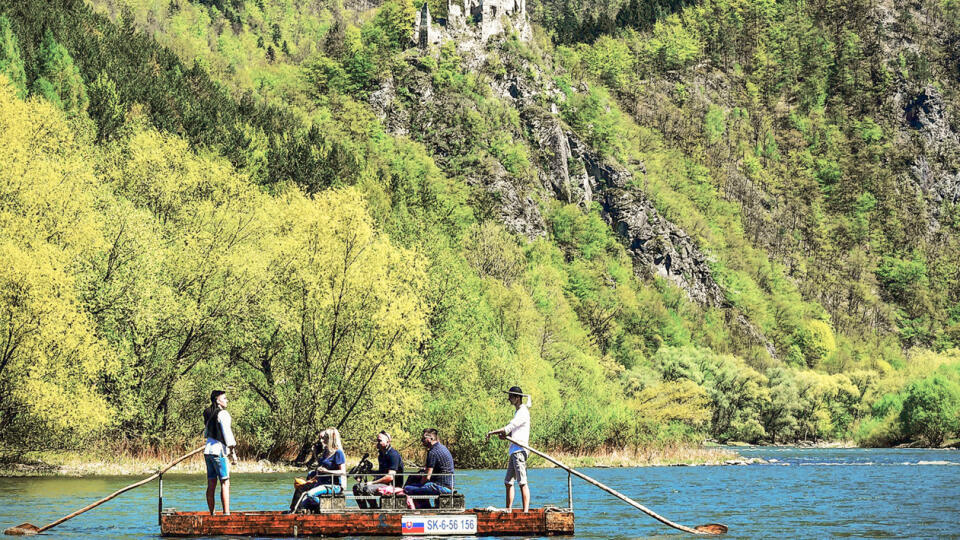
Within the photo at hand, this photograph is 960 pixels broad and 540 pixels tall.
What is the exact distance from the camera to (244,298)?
60.4 m

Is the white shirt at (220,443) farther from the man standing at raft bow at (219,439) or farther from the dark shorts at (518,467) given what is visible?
the dark shorts at (518,467)

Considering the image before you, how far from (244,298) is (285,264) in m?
2.94

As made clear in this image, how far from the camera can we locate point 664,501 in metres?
46.8

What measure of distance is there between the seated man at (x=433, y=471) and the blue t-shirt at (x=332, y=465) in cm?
203

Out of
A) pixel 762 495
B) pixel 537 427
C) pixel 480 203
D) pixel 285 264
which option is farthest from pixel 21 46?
pixel 480 203

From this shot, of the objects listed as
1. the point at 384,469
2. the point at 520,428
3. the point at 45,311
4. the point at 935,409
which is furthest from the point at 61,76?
the point at 935,409

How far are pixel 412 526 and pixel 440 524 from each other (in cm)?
78

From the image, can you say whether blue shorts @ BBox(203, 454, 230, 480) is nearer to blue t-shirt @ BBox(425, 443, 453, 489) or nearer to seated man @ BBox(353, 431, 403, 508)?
seated man @ BBox(353, 431, 403, 508)

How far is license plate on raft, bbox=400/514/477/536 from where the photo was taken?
30297 millimetres

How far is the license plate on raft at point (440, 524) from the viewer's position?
99.4 feet

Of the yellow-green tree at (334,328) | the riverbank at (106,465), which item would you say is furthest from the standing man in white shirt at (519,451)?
the yellow-green tree at (334,328)

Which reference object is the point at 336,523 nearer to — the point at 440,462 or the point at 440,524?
the point at 440,524

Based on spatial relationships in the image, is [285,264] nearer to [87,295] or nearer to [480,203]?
[87,295]

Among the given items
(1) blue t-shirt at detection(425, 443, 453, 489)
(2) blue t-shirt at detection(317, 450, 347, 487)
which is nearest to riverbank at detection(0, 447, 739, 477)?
(2) blue t-shirt at detection(317, 450, 347, 487)
